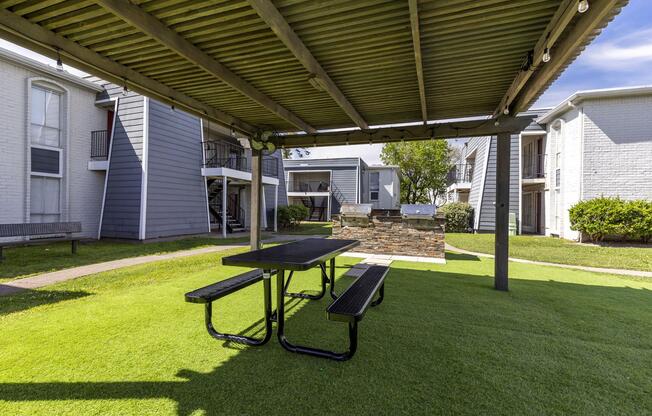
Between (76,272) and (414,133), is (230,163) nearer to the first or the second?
(76,272)

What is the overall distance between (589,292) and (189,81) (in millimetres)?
7294

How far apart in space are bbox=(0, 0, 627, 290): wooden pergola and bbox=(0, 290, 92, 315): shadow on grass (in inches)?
126

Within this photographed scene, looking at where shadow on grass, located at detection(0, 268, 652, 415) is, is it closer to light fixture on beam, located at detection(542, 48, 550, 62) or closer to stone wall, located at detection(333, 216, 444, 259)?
light fixture on beam, located at detection(542, 48, 550, 62)

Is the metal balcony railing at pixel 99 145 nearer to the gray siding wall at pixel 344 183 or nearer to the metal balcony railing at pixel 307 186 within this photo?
the metal balcony railing at pixel 307 186

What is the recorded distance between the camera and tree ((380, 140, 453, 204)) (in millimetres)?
23344

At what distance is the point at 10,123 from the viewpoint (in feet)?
31.0

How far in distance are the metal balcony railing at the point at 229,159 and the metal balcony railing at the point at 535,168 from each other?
14.2 m

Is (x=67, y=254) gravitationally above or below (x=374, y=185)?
below

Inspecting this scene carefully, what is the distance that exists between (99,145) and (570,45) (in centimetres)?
1457

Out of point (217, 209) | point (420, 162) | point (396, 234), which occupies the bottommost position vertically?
point (396, 234)

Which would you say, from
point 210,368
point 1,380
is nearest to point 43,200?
point 1,380

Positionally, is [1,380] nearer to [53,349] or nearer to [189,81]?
[53,349]

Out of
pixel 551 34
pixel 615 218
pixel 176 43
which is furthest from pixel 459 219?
pixel 176 43

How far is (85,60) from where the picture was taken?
336 centimetres
